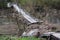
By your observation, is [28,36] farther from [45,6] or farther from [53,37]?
[45,6]

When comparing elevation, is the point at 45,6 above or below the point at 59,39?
below

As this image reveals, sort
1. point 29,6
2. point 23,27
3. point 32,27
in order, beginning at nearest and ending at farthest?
1. point 32,27
2. point 23,27
3. point 29,6

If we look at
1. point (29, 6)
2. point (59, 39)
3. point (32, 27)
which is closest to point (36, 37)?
point (32, 27)

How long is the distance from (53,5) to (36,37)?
10.4m

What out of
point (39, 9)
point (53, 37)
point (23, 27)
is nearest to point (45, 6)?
point (39, 9)

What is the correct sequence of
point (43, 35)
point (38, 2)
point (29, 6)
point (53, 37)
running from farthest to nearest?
1. point (38, 2)
2. point (29, 6)
3. point (43, 35)
4. point (53, 37)

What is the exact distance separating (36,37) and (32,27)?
873mm

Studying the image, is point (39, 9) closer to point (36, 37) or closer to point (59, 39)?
point (36, 37)

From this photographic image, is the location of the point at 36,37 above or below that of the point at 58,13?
above

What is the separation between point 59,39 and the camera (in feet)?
14.8

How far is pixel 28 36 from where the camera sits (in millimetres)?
6141

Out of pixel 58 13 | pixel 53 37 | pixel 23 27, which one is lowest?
pixel 58 13

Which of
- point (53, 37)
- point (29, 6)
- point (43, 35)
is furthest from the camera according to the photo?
point (29, 6)

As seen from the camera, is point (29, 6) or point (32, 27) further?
point (29, 6)
